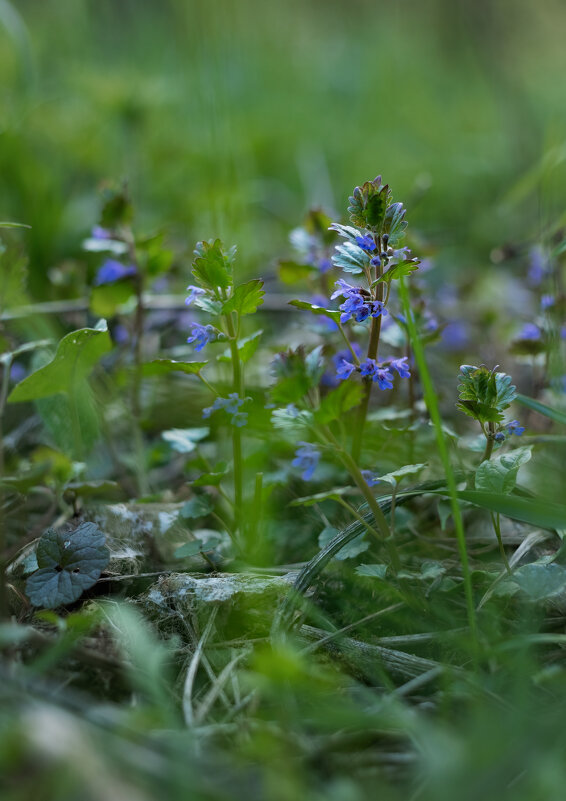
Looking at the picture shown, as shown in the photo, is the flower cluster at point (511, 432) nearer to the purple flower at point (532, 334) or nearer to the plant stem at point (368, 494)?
the plant stem at point (368, 494)

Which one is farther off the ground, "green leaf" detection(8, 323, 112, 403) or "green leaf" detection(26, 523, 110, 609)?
"green leaf" detection(8, 323, 112, 403)

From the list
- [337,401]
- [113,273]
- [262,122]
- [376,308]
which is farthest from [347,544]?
[262,122]

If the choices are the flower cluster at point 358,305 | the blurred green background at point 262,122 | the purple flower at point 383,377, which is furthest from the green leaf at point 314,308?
the blurred green background at point 262,122

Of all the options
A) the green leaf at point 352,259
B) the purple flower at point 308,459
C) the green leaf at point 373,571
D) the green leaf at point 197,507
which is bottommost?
the green leaf at point 373,571

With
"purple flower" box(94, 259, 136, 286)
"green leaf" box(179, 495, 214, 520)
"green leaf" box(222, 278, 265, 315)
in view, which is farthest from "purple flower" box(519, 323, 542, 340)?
"purple flower" box(94, 259, 136, 286)

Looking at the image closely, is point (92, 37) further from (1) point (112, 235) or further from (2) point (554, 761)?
(2) point (554, 761)

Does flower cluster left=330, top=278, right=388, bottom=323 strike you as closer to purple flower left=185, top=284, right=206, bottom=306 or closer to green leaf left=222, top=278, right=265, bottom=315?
green leaf left=222, top=278, right=265, bottom=315
